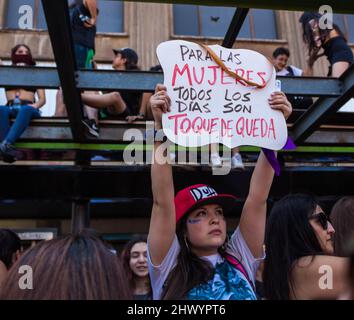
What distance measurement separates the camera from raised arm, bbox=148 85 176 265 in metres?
1.73

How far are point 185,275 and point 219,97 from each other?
0.80m

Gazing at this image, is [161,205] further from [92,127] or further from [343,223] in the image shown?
[92,127]

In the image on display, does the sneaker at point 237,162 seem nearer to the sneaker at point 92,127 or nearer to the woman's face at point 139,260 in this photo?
the woman's face at point 139,260

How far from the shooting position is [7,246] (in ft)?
7.34

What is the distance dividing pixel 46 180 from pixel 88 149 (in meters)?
0.49

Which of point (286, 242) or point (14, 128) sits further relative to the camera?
point (14, 128)

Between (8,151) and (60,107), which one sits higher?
(60,107)

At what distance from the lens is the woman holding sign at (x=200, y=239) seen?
1.68m

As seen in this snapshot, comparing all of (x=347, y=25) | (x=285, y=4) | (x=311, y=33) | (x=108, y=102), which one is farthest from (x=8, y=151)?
(x=347, y=25)

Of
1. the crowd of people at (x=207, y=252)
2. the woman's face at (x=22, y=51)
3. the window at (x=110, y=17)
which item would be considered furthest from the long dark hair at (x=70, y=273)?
the window at (x=110, y=17)

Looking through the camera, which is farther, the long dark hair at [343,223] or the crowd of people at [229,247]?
the long dark hair at [343,223]

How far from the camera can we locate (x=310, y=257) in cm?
157

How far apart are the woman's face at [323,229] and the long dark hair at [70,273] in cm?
91

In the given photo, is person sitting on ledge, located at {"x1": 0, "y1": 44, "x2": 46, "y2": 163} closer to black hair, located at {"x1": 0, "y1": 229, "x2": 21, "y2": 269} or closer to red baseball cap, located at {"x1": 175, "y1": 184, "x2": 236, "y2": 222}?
black hair, located at {"x1": 0, "y1": 229, "x2": 21, "y2": 269}
